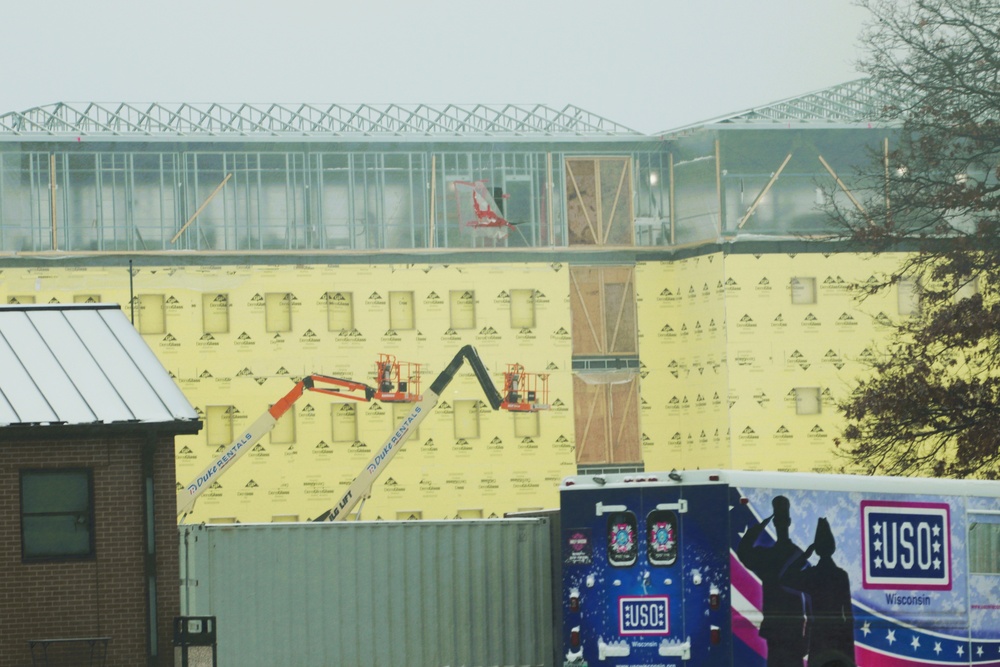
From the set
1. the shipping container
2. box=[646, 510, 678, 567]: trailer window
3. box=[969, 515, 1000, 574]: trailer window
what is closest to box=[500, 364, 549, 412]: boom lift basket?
the shipping container

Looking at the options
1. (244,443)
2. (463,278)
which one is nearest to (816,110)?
(463,278)

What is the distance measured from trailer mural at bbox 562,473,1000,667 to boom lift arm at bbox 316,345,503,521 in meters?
Answer: 26.0

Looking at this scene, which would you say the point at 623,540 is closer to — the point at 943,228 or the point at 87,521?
the point at 87,521

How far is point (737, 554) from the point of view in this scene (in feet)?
66.4

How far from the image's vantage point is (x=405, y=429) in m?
48.4

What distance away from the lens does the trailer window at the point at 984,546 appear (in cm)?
2152

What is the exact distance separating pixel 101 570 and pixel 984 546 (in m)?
11.4

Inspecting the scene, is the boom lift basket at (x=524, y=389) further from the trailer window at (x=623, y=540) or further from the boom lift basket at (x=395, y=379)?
the trailer window at (x=623, y=540)

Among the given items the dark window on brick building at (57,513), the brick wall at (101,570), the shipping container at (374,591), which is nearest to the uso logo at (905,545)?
the shipping container at (374,591)

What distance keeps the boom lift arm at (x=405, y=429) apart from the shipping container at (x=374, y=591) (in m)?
23.0

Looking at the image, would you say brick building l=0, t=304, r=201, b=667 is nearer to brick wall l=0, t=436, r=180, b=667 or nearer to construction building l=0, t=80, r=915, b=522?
brick wall l=0, t=436, r=180, b=667

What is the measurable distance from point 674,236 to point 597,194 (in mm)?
2936

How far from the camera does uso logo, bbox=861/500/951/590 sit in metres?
21.0

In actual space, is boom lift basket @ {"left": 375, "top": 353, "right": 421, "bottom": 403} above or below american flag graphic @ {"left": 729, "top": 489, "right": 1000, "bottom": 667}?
above
